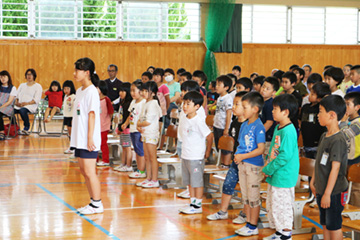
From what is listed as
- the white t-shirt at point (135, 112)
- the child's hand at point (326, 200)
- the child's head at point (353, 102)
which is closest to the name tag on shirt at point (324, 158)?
the child's hand at point (326, 200)

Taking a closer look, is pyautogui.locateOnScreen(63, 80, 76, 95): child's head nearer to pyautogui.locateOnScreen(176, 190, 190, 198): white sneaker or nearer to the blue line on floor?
the blue line on floor

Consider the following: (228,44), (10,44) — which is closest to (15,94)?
(10,44)

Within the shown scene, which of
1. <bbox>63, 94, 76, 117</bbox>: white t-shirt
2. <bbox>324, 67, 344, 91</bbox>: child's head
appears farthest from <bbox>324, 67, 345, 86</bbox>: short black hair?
<bbox>63, 94, 76, 117</bbox>: white t-shirt

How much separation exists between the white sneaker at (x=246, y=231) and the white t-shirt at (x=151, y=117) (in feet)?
7.16

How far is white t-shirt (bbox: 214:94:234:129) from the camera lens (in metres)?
6.38

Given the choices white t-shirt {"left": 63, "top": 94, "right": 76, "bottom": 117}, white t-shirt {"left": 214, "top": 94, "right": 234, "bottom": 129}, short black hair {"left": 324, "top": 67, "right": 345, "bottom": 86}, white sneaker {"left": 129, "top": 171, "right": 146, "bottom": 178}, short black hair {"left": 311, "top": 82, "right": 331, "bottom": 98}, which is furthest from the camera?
white t-shirt {"left": 63, "top": 94, "right": 76, "bottom": 117}

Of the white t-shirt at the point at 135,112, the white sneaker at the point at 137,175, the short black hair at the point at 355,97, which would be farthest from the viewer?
the white sneaker at the point at 137,175

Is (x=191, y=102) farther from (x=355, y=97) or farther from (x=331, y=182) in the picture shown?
(x=331, y=182)

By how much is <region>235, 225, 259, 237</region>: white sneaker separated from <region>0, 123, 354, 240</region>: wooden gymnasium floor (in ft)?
0.16

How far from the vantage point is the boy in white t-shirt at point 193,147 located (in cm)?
511

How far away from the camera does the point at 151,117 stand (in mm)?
6293

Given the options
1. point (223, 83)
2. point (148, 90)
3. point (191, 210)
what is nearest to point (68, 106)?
point (148, 90)

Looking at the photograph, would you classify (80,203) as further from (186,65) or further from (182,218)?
(186,65)

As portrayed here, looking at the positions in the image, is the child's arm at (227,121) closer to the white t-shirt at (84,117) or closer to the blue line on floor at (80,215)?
the white t-shirt at (84,117)
